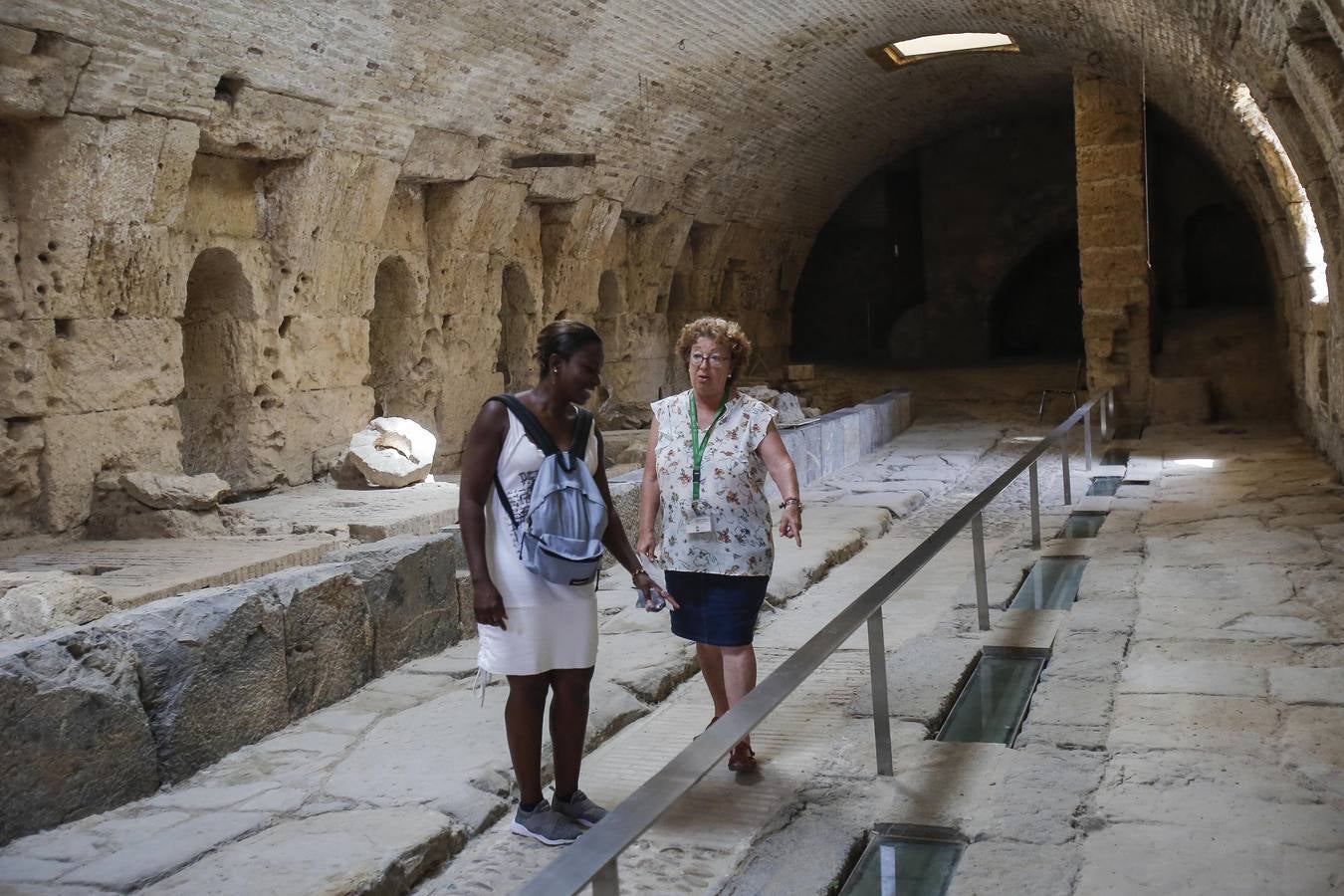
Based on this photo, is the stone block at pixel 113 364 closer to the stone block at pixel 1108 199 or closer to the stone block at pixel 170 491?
the stone block at pixel 170 491

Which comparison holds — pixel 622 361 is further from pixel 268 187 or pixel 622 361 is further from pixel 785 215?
pixel 268 187

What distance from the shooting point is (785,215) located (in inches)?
809

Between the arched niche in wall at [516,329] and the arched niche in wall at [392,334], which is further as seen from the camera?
the arched niche in wall at [516,329]

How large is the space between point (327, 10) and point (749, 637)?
6.72m

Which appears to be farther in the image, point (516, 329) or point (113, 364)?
point (516, 329)

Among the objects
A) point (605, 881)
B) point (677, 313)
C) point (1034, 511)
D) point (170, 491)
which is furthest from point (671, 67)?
point (605, 881)

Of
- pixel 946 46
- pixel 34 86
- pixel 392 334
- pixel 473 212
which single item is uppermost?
pixel 946 46

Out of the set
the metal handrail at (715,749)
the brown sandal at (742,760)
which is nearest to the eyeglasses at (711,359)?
the metal handrail at (715,749)

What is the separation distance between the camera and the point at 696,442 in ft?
13.2

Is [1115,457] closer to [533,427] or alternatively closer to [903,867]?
[903,867]

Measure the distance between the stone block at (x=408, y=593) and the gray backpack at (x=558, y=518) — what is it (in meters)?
2.01

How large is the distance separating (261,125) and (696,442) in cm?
692

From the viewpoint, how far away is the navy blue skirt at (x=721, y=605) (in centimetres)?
396

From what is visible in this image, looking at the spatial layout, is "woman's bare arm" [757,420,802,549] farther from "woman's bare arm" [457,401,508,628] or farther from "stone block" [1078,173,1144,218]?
"stone block" [1078,173,1144,218]
